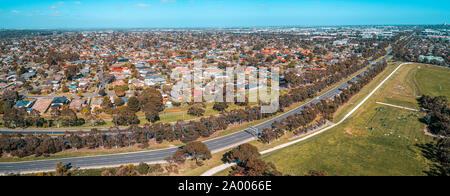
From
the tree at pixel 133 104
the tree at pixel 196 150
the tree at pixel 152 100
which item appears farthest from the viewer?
the tree at pixel 152 100

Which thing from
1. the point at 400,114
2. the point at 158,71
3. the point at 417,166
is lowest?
the point at 417,166

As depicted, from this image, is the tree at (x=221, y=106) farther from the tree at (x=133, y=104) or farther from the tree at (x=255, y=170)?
the tree at (x=255, y=170)

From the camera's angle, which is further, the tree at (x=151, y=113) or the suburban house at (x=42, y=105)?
the suburban house at (x=42, y=105)

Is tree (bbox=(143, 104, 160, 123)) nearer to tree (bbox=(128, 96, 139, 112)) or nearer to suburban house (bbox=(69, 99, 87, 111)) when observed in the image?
tree (bbox=(128, 96, 139, 112))

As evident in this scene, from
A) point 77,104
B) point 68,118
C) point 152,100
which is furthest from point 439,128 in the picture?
point 77,104

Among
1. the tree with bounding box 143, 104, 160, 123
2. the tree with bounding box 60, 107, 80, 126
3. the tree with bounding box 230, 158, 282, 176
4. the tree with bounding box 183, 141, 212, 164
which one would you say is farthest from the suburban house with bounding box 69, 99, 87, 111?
the tree with bounding box 230, 158, 282, 176

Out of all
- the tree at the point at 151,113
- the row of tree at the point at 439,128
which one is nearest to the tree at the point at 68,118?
the tree at the point at 151,113
